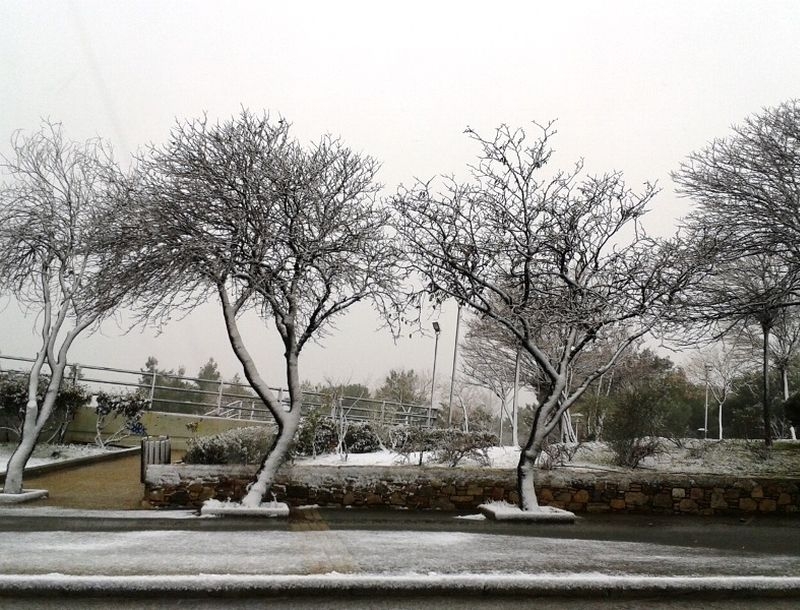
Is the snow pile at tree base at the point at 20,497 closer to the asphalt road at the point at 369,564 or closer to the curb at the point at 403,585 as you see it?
the asphalt road at the point at 369,564

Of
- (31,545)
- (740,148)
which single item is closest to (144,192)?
(31,545)

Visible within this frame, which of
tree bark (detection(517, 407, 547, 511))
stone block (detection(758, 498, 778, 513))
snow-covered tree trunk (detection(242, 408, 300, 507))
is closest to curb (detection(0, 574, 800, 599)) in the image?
tree bark (detection(517, 407, 547, 511))

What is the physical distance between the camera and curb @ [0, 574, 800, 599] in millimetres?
5402

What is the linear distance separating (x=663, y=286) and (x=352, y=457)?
7952 millimetres

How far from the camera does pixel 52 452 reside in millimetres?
18594

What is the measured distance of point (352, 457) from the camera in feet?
52.9

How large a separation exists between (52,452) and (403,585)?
15.9 meters

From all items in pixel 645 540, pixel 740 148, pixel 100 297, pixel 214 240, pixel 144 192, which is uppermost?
pixel 740 148

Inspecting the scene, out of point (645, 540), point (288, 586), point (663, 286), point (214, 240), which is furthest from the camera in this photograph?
point (663, 286)

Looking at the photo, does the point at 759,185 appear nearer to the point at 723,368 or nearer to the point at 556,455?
the point at 556,455

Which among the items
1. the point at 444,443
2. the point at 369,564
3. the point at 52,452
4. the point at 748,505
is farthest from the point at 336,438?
the point at 369,564

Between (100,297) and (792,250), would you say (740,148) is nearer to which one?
(792,250)

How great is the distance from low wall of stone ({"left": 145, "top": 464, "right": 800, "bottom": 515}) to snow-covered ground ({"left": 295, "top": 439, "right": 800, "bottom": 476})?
2393 mm

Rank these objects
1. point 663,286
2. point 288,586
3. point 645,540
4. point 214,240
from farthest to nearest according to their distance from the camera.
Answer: point 663,286 → point 214,240 → point 645,540 → point 288,586
